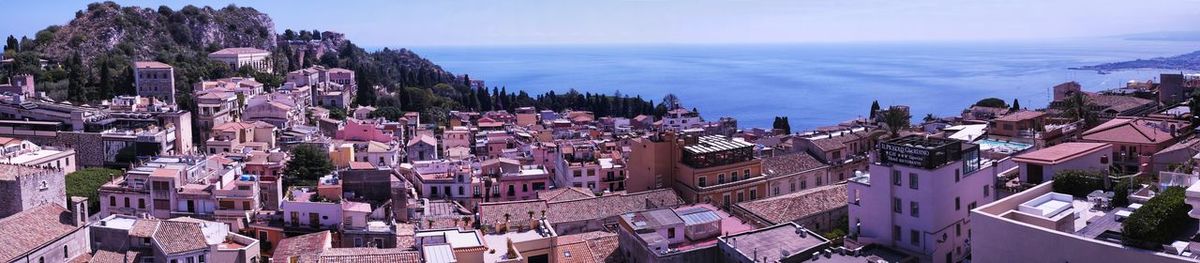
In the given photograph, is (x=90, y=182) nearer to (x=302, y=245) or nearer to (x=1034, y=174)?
(x=302, y=245)

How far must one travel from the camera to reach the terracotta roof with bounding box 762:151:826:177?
2359 cm

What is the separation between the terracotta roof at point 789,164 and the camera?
23.6 meters

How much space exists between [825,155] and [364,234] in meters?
12.7

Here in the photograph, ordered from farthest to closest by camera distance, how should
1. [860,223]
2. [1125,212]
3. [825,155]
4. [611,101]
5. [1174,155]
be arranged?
1. [611,101]
2. [825,155]
3. [1174,155]
4. [860,223]
5. [1125,212]

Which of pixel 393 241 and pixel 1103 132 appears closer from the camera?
pixel 393 241

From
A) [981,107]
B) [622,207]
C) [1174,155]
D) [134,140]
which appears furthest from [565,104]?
[1174,155]

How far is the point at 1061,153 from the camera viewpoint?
17.2 metres

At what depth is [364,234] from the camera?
Answer: 62.1 ft

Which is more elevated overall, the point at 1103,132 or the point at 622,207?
the point at 1103,132

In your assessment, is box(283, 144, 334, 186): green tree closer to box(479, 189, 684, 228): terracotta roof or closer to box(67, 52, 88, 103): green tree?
box(479, 189, 684, 228): terracotta roof

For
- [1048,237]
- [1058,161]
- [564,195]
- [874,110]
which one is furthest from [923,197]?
[874,110]

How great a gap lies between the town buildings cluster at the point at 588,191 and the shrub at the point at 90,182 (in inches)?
6.0

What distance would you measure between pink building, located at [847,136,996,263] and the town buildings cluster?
0.03 meters

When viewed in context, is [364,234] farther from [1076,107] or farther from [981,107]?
[981,107]
